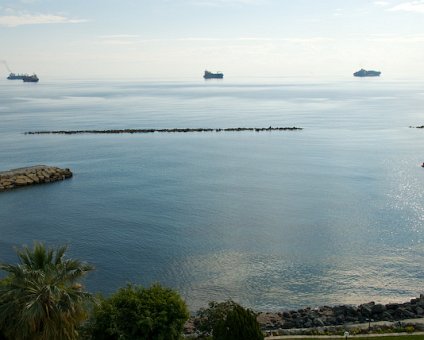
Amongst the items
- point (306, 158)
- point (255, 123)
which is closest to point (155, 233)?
point (306, 158)

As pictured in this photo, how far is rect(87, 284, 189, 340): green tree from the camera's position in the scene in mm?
22906

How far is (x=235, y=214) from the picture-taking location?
5506cm

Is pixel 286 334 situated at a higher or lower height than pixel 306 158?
lower

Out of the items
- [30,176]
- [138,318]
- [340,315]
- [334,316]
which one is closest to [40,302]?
[138,318]

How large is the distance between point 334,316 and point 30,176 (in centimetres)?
5184

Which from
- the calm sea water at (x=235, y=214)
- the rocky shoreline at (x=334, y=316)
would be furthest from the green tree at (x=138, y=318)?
the calm sea water at (x=235, y=214)

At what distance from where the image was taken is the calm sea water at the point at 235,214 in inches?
1535

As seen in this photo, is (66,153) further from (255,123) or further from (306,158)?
(255,123)

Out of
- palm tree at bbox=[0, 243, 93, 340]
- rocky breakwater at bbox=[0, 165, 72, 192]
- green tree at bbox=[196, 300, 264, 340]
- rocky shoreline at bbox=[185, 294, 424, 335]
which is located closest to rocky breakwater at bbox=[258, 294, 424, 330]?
rocky shoreline at bbox=[185, 294, 424, 335]

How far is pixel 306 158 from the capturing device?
297ft

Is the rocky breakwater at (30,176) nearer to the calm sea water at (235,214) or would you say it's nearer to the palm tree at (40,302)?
the calm sea water at (235,214)

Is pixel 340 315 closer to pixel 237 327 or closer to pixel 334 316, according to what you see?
pixel 334 316

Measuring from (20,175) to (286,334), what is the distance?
53.6 meters

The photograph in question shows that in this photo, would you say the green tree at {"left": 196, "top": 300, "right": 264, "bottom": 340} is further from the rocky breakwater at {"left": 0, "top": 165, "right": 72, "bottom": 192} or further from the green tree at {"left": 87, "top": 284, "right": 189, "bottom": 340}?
the rocky breakwater at {"left": 0, "top": 165, "right": 72, "bottom": 192}
